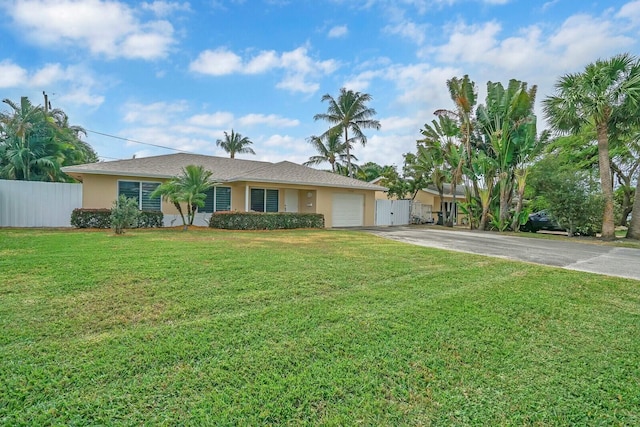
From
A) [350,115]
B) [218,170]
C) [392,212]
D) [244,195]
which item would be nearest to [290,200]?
[244,195]

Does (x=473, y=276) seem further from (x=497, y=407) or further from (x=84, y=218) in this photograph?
(x=84, y=218)

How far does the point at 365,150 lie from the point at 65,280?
93.6 ft

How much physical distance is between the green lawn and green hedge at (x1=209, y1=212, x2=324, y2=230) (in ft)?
29.3

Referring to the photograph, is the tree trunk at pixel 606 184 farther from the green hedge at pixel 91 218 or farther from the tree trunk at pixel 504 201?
the green hedge at pixel 91 218

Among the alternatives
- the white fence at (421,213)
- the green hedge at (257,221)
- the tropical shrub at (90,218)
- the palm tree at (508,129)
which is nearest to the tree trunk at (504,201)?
the palm tree at (508,129)

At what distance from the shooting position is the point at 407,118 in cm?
2575

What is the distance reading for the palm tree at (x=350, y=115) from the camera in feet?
93.7

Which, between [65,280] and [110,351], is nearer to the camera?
[110,351]

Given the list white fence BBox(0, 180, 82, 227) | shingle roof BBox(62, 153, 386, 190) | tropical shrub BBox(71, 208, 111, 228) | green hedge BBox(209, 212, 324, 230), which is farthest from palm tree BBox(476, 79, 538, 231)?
white fence BBox(0, 180, 82, 227)

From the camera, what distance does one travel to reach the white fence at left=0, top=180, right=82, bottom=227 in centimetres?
1373

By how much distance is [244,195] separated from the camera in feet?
58.3

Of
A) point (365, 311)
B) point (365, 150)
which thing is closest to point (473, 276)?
point (365, 311)

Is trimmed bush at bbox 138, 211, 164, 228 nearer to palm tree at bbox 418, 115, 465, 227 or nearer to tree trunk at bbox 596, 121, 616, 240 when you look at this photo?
palm tree at bbox 418, 115, 465, 227

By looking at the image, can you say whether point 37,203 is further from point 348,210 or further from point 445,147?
point 445,147
